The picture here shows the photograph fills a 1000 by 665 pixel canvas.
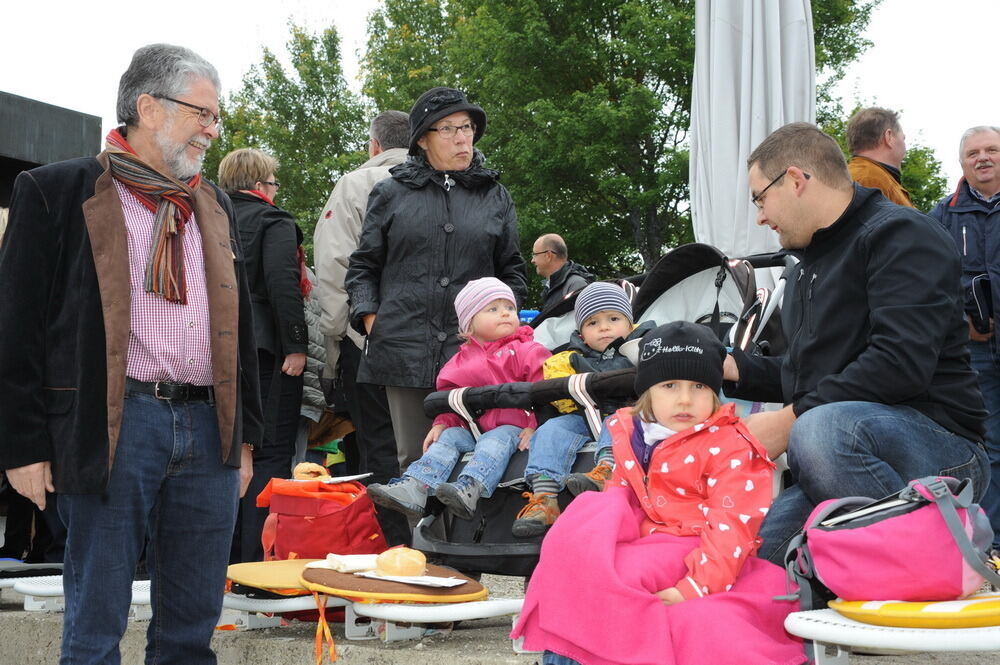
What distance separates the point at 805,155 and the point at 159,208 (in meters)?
1.99

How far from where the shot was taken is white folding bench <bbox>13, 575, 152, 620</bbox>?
4777mm

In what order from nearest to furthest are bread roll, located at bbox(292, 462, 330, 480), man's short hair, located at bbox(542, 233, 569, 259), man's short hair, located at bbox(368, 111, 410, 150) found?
bread roll, located at bbox(292, 462, 330, 480) → man's short hair, located at bbox(368, 111, 410, 150) → man's short hair, located at bbox(542, 233, 569, 259)

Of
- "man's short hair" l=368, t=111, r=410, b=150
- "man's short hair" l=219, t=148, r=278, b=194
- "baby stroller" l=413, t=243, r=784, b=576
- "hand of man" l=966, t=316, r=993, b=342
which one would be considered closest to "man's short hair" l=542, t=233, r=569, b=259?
"man's short hair" l=368, t=111, r=410, b=150

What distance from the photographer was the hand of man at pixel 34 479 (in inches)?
115

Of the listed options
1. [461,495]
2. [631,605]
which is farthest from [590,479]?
[631,605]

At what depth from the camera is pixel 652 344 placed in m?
3.24

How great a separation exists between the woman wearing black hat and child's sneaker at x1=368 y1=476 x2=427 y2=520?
2.45ft

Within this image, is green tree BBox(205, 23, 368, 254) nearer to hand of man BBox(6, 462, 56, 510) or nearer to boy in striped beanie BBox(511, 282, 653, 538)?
boy in striped beanie BBox(511, 282, 653, 538)

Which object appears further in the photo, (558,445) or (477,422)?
(477,422)

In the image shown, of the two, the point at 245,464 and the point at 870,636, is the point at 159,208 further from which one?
the point at 870,636

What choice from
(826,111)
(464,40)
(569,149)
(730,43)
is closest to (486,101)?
(464,40)

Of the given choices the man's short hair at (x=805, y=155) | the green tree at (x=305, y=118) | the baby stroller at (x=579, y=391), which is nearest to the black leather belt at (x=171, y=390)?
the baby stroller at (x=579, y=391)

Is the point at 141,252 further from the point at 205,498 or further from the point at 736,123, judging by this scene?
the point at 736,123

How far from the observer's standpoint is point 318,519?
449 centimetres
